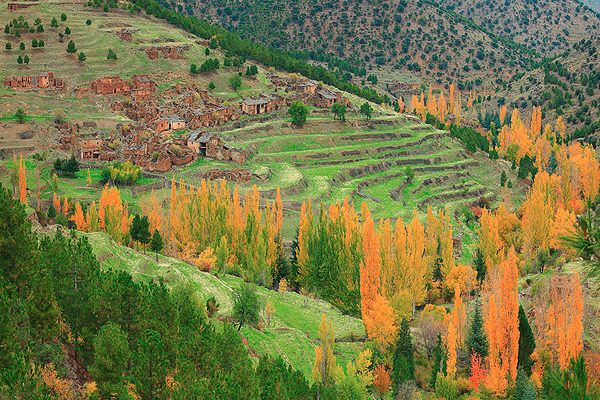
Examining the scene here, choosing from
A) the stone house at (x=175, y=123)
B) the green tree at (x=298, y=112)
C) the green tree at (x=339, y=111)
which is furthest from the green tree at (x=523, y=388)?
the green tree at (x=339, y=111)

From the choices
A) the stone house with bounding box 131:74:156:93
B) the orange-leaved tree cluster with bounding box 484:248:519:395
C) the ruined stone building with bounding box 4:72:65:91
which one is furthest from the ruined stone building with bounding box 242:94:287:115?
the orange-leaved tree cluster with bounding box 484:248:519:395

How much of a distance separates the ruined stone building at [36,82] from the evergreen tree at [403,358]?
258 feet

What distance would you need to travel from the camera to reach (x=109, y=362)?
23.0 metres

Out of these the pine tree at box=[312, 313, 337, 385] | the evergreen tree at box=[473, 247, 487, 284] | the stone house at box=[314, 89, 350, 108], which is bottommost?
the evergreen tree at box=[473, 247, 487, 284]

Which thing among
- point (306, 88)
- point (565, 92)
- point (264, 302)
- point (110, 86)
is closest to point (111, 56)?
point (110, 86)

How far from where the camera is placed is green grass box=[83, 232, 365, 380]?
36938 millimetres

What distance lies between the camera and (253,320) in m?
37.4

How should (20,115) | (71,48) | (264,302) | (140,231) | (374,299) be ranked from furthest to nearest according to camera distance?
(71,48), (20,115), (140,231), (374,299), (264,302)

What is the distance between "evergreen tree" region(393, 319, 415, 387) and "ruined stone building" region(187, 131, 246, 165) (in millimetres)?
51197

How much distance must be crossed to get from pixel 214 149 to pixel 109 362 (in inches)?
2591

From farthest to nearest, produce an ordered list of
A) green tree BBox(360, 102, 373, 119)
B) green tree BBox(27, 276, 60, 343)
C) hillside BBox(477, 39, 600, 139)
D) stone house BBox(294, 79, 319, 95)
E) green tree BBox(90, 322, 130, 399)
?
1. hillside BBox(477, 39, 600, 139)
2. stone house BBox(294, 79, 319, 95)
3. green tree BBox(360, 102, 373, 119)
4. green tree BBox(27, 276, 60, 343)
5. green tree BBox(90, 322, 130, 399)

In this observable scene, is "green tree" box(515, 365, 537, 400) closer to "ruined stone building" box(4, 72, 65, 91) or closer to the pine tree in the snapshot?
the pine tree

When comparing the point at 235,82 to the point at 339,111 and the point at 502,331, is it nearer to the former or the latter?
the point at 339,111

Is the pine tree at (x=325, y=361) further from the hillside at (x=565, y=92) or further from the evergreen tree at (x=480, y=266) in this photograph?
the hillside at (x=565, y=92)
